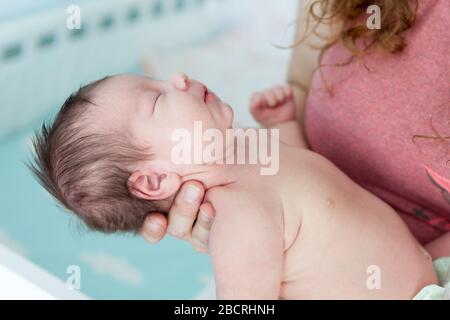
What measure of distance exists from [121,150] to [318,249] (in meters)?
0.25

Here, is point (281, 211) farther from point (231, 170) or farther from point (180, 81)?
point (180, 81)

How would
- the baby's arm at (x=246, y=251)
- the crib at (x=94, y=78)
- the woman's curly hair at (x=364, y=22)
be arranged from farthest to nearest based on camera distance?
the crib at (x=94, y=78) < the woman's curly hair at (x=364, y=22) < the baby's arm at (x=246, y=251)

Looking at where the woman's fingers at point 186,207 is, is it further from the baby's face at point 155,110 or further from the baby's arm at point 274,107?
the baby's arm at point 274,107

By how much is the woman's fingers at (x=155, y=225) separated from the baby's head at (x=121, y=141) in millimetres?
17

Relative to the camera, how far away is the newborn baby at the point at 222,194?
2.25 ft

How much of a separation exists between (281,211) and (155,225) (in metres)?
0.15

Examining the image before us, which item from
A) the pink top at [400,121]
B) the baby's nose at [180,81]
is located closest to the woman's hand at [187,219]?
the baby's nose at [180,81]

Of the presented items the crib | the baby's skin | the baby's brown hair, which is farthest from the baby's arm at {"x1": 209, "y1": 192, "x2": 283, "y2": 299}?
the crib

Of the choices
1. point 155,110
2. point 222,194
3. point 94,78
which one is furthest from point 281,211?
point 94,78

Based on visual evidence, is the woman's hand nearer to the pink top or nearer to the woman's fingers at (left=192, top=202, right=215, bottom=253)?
the woman's fingers at (left=192, top=202, right=215, bottom=253)

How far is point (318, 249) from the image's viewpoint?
0.71 m

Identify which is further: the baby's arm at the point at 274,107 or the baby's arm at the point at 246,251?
the baby's arm at the point at 274,107

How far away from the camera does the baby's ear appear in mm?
700
